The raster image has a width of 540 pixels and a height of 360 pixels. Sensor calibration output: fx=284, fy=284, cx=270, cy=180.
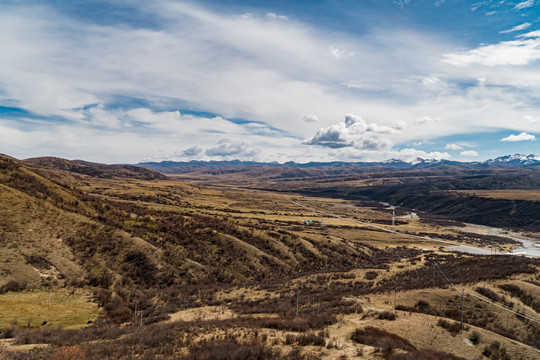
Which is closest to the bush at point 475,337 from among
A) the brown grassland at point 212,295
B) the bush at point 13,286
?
the brown grassland at point 212,295

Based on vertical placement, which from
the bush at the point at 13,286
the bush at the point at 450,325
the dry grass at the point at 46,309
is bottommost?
the dry grass at the point at 46,309

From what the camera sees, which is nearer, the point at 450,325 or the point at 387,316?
the point at 450,325

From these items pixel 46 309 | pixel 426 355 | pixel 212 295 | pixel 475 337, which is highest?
pixel 426 355

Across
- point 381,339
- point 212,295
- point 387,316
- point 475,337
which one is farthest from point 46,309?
point 475,337

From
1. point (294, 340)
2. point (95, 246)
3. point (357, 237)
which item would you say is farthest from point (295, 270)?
point (357, 237)

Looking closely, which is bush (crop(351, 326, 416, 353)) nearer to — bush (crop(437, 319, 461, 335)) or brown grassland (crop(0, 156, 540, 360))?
brown grassland (crop(0, 156, 540, 360))

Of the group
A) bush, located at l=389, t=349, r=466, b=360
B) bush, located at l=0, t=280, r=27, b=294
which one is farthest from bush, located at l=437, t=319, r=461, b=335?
bush, located at l=0, t=280, r=27, b=294

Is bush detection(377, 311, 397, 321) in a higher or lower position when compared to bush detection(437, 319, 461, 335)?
lower

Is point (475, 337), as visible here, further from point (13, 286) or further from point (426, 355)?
point (13, 286)

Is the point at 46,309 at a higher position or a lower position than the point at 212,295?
higher

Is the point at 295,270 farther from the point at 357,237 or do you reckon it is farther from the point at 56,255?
the point at 357,237

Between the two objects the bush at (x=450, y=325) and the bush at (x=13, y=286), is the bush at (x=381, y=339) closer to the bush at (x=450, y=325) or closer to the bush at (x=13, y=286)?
the bush at (x=450, y=325)
